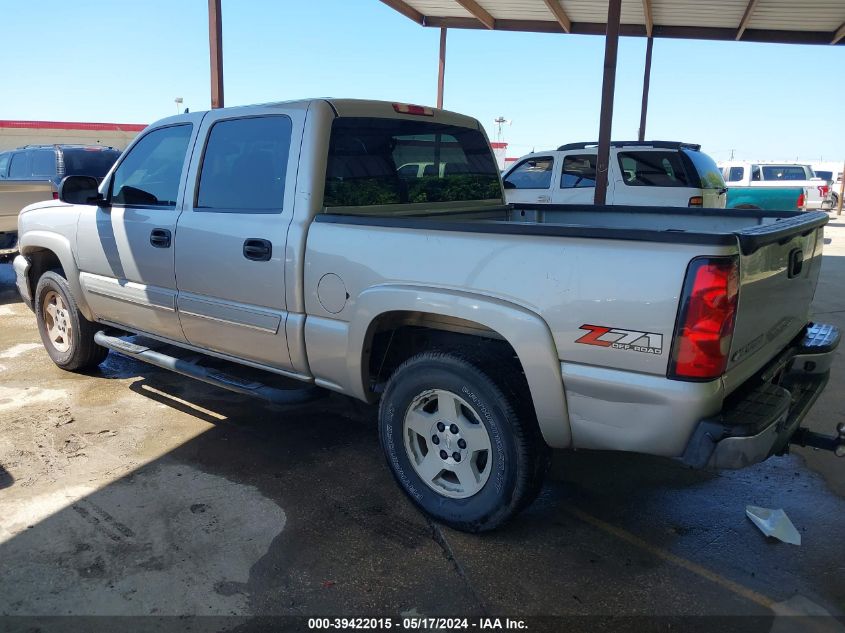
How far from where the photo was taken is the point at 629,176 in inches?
397

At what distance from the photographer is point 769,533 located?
123 inches

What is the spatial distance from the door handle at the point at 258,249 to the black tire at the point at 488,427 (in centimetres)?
95

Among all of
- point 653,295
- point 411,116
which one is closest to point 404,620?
point 653,295

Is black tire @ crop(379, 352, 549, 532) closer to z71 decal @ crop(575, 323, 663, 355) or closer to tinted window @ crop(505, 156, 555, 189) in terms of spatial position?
z71 decal @ crop(575, 323, 663, 355)

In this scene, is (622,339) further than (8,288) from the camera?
No

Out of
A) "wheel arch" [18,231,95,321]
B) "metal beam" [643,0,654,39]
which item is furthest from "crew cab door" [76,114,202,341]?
"metal beam" [643,0,654,39]

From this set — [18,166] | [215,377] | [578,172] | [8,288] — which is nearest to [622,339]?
[215,377]

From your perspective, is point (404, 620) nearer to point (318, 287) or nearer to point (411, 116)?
point (318, 287)

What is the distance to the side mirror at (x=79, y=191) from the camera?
455cm

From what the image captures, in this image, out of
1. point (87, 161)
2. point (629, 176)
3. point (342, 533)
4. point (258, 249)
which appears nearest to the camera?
point (342, 533)

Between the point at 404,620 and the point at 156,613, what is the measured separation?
96 cm

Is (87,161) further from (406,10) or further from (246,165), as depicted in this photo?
(246,165)

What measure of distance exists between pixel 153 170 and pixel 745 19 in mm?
11445

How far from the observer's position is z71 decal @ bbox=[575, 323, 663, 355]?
236cm
